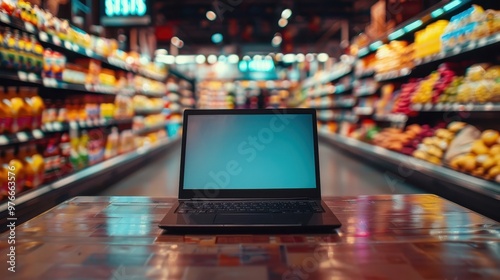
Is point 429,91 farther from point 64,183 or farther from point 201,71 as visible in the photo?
point 201,71

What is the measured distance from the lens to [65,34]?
4.54m

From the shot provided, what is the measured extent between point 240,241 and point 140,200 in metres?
0.68

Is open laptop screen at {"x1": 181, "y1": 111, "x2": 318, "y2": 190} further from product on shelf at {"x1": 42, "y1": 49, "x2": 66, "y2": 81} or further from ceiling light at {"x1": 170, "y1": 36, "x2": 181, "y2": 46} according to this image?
ceiling light at {"x1": 170, "y1": 36, "x2": 181, "y2": 46}

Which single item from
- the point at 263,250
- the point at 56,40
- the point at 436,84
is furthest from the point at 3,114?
the point at 436,84

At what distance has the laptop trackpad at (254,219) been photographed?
123 centimetres

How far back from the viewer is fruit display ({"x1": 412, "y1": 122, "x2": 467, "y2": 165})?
4410 millimetres

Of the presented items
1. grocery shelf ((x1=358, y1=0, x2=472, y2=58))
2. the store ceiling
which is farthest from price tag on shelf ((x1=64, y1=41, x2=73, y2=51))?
the store ceiling

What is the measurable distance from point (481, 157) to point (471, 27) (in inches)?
44.9

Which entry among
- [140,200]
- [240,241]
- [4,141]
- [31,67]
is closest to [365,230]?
[240,241]

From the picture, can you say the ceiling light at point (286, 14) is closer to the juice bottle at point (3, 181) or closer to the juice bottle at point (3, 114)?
the juice bottle at point (3, 114)

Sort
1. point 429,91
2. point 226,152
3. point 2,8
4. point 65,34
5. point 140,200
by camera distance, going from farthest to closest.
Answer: point 429,91
point 65,34
point 2,8
point 140,200
point 226,152

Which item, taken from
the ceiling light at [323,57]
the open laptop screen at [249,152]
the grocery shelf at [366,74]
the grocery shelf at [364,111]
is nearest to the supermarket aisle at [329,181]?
the grocery shelf at [364,111]

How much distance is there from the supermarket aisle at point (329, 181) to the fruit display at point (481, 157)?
2.97 ft

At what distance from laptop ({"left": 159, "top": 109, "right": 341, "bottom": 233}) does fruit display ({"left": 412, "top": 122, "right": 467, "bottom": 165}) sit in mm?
3342
